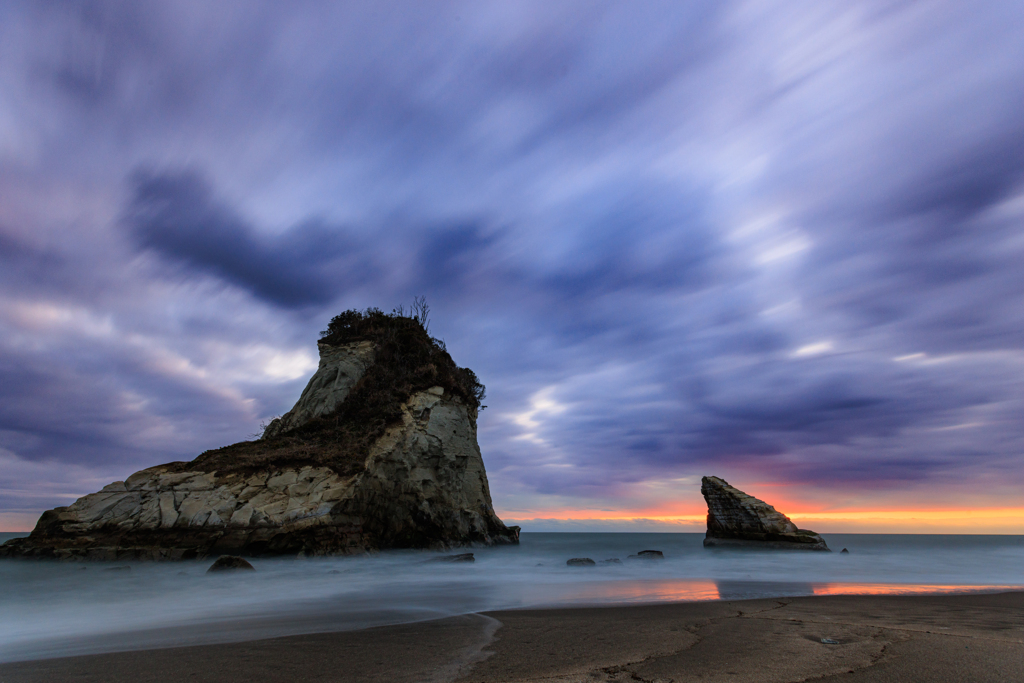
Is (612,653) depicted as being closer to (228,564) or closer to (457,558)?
(228,564)

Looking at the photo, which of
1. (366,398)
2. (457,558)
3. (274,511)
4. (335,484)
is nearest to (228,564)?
(274,511)

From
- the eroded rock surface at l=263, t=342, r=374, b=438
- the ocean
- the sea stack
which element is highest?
the eroded rock surface at l=263, t=342, r=374, b=438

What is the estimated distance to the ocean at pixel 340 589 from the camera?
6.53 meters

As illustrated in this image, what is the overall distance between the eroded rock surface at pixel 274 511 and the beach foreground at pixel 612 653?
43.3ft

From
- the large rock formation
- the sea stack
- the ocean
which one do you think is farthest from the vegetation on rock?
the large rock formation

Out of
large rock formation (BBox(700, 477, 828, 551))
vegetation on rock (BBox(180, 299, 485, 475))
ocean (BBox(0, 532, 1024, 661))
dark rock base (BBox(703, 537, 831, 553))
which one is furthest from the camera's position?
large rock formation (BBox(700, 477, 828, 551))

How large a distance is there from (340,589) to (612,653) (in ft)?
29.1

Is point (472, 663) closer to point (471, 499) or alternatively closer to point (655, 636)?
point (655, 636)

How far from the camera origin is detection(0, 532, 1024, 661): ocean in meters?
6.53

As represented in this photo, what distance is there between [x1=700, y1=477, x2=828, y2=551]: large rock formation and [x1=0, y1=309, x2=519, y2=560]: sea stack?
38.4 feet

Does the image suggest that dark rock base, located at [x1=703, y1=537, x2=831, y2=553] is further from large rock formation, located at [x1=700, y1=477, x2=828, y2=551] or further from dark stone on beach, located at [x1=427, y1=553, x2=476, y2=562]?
dark stone on beach, located at [x1=427, y1=553, x2=476, y2=562]

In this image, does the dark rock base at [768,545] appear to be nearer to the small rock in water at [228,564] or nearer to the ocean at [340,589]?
the ocean at [340,589]

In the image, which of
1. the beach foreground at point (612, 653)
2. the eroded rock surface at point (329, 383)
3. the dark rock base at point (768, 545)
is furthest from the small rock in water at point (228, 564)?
the dark rock base at point (768, 545)

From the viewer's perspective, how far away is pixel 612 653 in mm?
4090
